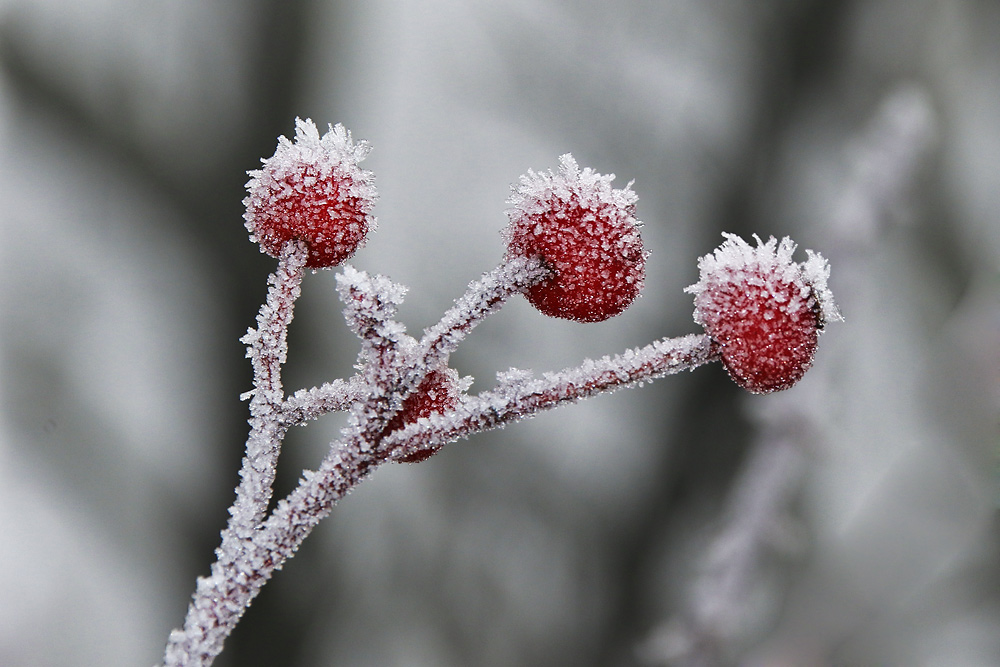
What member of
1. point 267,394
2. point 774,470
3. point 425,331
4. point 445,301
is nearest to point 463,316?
point 425,331

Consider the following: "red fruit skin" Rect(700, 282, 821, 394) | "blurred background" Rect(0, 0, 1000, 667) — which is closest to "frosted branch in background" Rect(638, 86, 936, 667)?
"blurred background" Rect(0, 0, 1000, 667)

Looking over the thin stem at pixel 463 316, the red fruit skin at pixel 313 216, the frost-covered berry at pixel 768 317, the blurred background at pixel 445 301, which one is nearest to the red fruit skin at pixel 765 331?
the frost-covered berry at pixel 768 317

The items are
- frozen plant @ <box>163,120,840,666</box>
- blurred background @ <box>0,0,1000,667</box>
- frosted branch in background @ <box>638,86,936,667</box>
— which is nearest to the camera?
frozen plant @ <box>163,120,840,666</box>

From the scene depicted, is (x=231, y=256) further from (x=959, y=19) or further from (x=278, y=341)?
(x=959, y=19)

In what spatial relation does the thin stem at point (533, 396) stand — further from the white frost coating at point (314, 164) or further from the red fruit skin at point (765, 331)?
the white frost coating at point (314, 164)

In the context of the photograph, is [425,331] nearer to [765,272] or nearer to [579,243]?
[579,243]

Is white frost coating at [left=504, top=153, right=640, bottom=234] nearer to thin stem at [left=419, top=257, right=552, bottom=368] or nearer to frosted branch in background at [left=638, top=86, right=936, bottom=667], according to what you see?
thin stem at [left=419, top=257, right=552, bottom=368]
